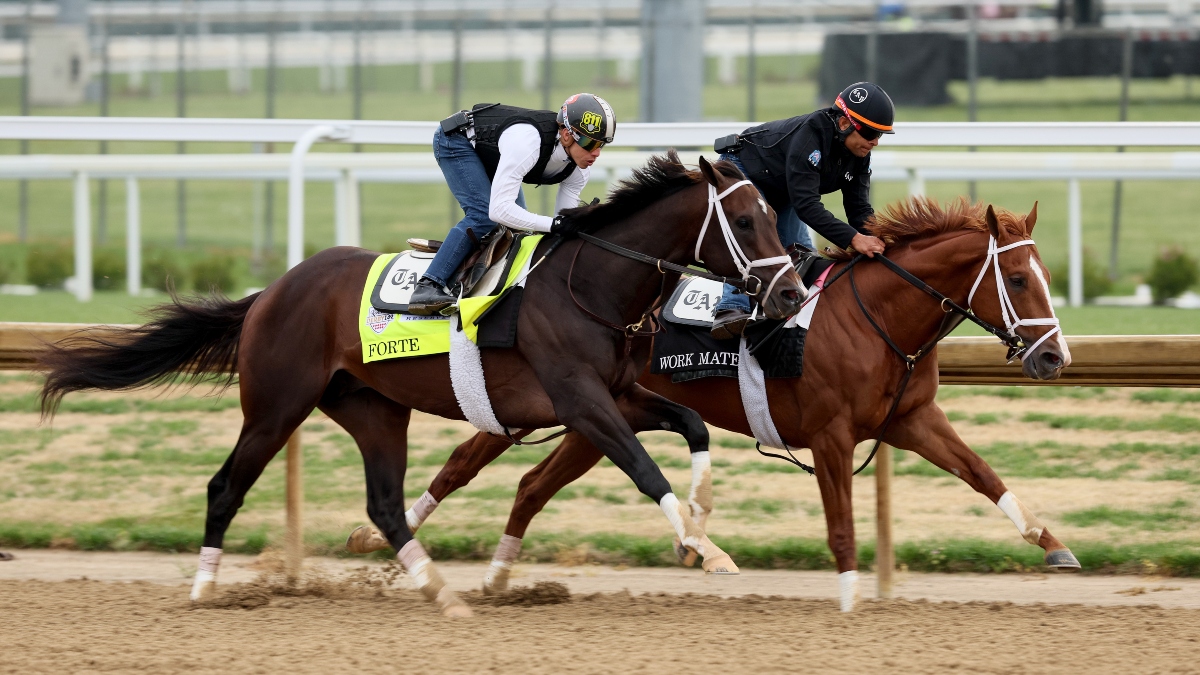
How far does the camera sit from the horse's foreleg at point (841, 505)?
5.11m

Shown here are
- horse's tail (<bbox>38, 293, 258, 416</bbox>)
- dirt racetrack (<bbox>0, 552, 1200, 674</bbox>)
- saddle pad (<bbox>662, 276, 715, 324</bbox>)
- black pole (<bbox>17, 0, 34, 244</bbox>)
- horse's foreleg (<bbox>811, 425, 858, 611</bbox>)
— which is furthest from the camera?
black pole (<bbox>17, 0, 34, 244</bbox>)

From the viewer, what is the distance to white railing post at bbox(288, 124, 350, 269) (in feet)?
21.4

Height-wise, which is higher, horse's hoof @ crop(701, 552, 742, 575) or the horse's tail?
the horse's tail

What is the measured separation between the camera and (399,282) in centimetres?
557

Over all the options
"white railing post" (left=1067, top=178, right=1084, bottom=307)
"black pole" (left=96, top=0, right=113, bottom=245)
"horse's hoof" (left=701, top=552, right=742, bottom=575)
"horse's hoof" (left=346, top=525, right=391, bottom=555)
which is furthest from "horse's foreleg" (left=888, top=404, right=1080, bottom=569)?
"black pole" (left=96, top=0, right=113, bottom=245)

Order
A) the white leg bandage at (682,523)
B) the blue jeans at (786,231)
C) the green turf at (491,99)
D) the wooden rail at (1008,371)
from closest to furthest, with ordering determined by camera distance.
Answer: the white leg bandage at (682,523) < the blue jeans at (786,231) < the wooden rail at (1008,371) < the green turf at (491,99)

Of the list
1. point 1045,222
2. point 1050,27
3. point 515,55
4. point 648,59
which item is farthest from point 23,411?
point 1050,27

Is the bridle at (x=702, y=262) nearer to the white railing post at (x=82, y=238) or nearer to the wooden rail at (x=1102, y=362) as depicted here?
the wooden rail at (x=1102, y=362)

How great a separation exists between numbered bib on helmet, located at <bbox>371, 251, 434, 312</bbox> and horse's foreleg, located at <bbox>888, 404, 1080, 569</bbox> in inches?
78.7

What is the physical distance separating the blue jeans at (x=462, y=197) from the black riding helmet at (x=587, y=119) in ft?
1.23

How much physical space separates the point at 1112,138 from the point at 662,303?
2670 millimetres

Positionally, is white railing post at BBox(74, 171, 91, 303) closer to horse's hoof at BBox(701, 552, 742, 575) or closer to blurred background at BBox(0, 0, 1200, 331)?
blurred background at BBox(0, 0, 1200, 331)

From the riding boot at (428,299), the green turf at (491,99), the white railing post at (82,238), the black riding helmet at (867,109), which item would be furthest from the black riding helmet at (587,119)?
the green turf at (491,99)

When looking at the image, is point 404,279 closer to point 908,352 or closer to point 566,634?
point 566,634
